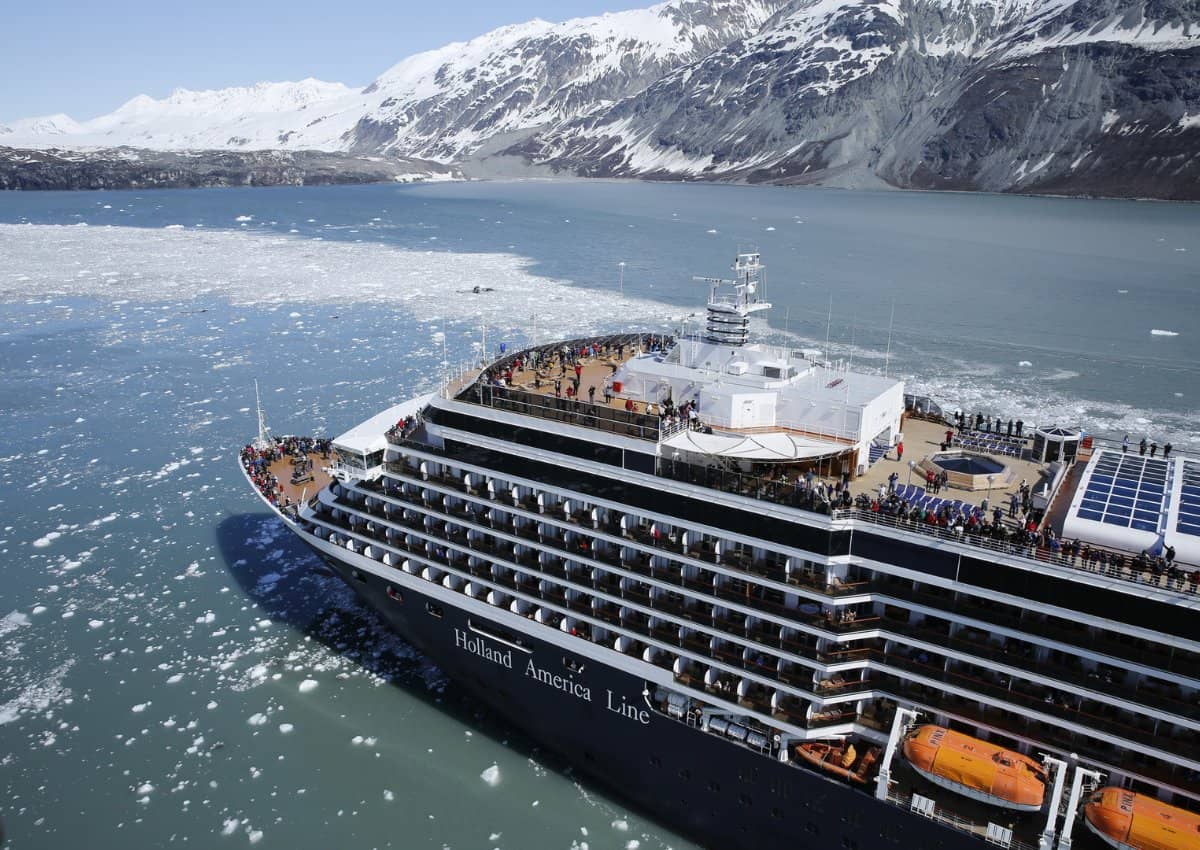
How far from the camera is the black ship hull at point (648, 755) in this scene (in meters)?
16.1

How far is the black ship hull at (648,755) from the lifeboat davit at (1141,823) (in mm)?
2012

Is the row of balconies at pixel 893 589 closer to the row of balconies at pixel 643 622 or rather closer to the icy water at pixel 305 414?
the row of balconies at pixel 643 622

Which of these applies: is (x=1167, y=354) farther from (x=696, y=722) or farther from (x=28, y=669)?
(x=28, y=669)

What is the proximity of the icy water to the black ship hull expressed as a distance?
824mm

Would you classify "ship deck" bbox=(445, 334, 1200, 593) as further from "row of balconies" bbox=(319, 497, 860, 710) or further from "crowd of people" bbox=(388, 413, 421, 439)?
"row of balconies" bbox=(319, 497, 860, 710)

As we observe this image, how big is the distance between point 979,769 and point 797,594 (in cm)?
426

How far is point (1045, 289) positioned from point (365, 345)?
54731mm

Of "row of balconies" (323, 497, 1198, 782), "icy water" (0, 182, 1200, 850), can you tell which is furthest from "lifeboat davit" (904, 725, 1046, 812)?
"icy water" (0, 182, 1200, 850)

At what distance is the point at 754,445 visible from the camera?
744 inches

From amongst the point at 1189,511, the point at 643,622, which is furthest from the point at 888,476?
the point at 643,622

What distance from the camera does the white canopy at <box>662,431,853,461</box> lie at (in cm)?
1842

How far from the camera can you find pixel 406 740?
2202cm

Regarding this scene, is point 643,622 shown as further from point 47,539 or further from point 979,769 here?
point 47,539

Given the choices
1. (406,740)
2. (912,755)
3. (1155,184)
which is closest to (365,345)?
(406,740)
